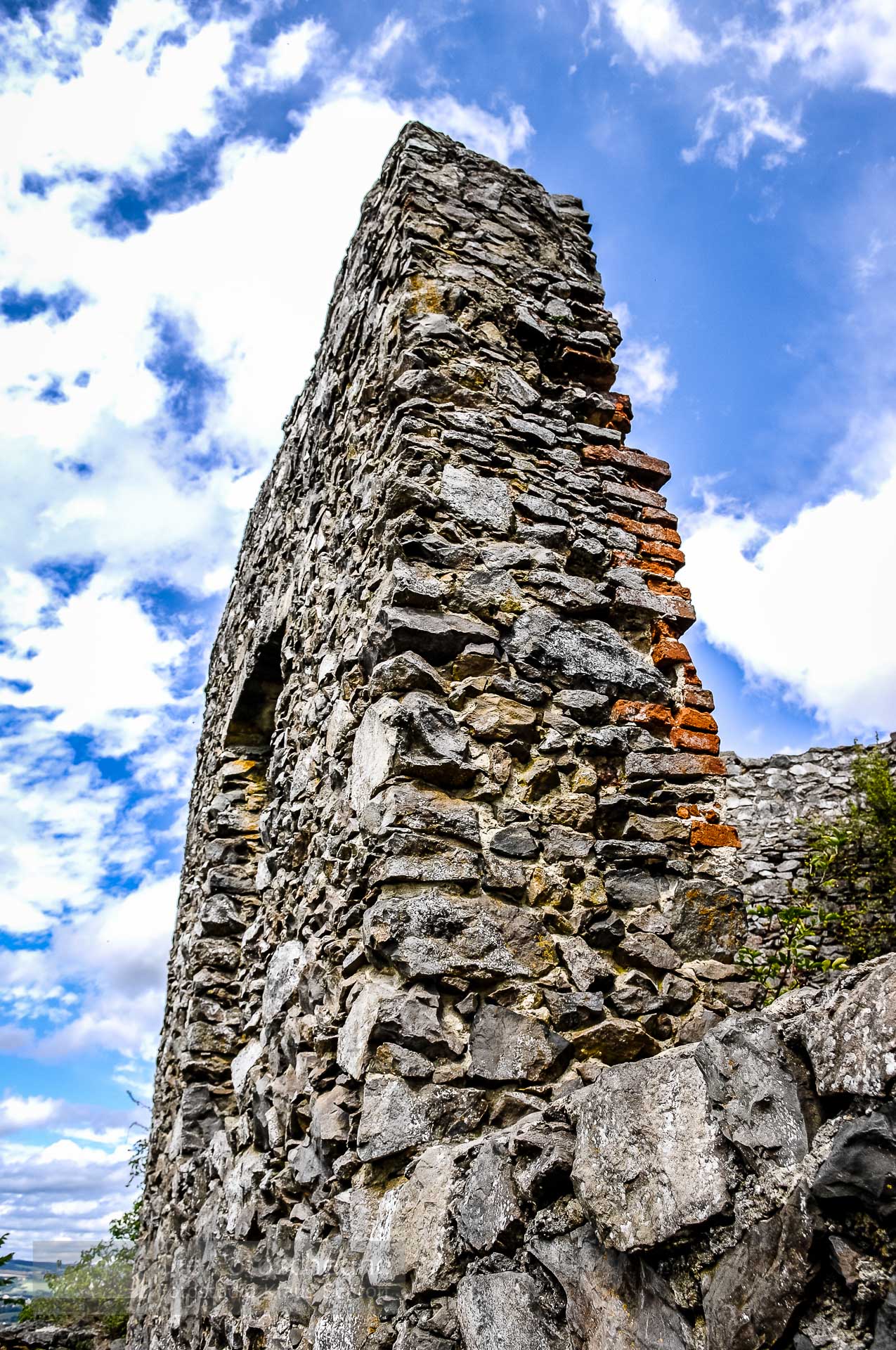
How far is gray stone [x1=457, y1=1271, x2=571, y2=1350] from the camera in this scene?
1321mm

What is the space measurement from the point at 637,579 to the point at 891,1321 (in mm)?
2340

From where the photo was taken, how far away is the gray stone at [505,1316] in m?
1.32

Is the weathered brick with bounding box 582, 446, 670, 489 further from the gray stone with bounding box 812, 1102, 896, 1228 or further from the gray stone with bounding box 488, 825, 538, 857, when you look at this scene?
the gray stone with bounding box 812, 1102, 896, 1228

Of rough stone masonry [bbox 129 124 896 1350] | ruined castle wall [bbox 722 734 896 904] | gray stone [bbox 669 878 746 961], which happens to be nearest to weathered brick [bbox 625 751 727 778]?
rough stone masonry [bbox 129 124 896 1350]

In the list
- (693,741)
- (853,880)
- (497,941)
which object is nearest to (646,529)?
(693,741)

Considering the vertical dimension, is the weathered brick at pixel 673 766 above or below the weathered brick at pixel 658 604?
below

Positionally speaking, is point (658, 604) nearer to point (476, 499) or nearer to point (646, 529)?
point (646, 529)

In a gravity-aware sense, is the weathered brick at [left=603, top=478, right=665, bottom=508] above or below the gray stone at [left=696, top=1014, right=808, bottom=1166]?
above

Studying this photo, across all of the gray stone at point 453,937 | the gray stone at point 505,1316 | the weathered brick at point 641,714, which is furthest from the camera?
the weathered brick at point 641,714

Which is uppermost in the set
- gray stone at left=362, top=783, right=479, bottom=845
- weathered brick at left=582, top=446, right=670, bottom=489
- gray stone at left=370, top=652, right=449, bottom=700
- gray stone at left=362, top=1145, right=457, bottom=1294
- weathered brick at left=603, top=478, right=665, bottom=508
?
weathered brick at left=582, top=446, right=670, bottom=489

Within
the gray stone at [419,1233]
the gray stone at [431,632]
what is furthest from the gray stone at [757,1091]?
the gray stone at [431,632]

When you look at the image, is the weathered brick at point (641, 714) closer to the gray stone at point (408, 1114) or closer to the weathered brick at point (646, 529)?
the weathered brick at point (646, 529)

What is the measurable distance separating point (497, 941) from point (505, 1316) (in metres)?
0.85

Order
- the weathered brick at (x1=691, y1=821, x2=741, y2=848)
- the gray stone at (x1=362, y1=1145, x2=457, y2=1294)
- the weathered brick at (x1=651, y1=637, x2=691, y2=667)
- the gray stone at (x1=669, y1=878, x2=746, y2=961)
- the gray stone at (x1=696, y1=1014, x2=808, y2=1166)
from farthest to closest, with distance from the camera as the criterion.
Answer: the weathered brick at (x1=651, y1=637, x2=691, y2=667) < the weathered brick at (x1=691, y1=821, x2=741, y2=848) < the gray stone at (x1=669, y1=878, x2=746, y2=961) < the gray stone at (x1=362, y1=1145, x2=457, y2=1294) < the gray stone at (x1=696, y1=1014, x2=808, y2=1166)
